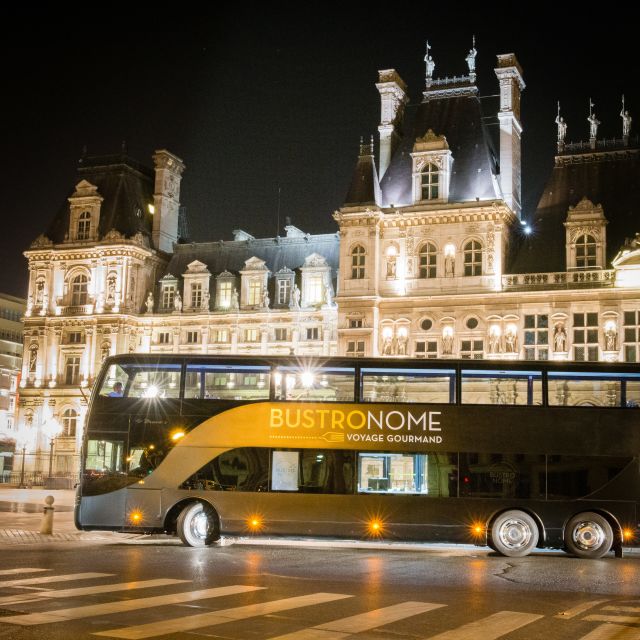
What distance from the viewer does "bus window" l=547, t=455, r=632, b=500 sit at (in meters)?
22.1

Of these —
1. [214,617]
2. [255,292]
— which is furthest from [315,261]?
[214,617]

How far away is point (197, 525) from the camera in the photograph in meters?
22.8

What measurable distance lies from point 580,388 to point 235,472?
842cm

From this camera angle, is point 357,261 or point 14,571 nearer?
point 14,571

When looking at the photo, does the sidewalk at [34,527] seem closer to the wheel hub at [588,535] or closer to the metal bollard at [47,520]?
the metal bollard at [47,520]

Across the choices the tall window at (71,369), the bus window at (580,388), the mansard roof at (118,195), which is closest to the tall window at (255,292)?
the mansard roof at (118,195)

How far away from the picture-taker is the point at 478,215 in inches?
1928

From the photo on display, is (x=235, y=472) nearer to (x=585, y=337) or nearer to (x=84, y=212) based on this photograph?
(x=585, y=337)

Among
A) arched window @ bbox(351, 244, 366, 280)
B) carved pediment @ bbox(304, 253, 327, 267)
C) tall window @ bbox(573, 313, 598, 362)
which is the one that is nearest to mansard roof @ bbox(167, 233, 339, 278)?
carved pediment @ bbox(304, 253, 327, 267)

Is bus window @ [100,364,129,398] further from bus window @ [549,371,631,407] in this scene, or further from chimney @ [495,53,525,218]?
chimney @ [495,53,525,218]

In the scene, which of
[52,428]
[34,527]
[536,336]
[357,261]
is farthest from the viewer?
[52,428]

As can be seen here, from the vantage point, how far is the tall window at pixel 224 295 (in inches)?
2366

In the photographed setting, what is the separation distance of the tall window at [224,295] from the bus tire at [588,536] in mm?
39962

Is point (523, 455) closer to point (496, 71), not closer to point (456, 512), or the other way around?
point (456, 512)
